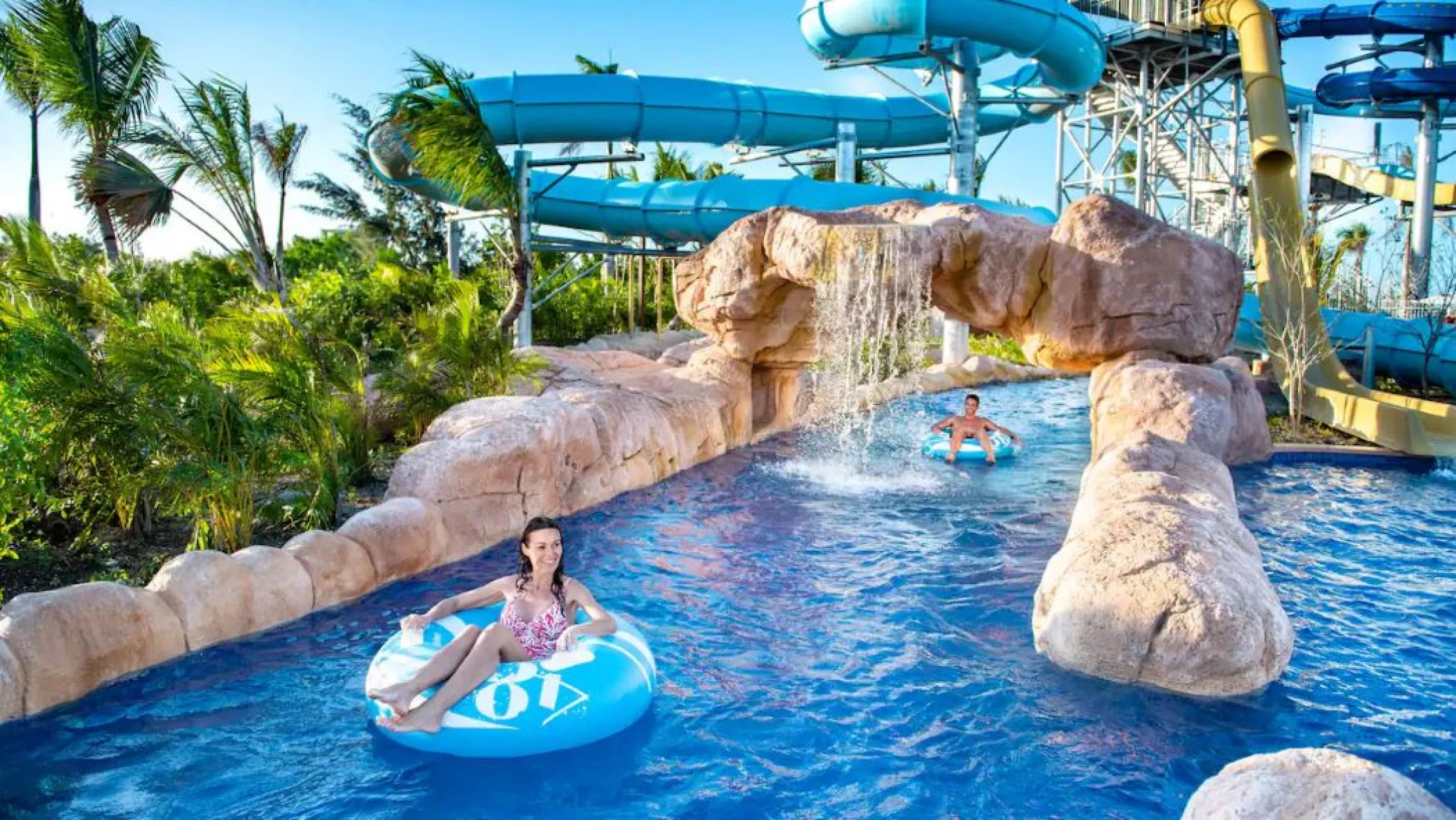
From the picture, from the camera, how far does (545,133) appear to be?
1495cm

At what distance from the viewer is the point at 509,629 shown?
4762mm

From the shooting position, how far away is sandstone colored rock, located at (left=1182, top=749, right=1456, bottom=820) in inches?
122

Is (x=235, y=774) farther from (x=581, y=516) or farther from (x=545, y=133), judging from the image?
(x=545, y=133)

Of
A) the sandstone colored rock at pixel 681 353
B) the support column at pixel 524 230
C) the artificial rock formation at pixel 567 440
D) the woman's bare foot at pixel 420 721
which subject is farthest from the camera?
the sandstone colored rock at pixel 681 353

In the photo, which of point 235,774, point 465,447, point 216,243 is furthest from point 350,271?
point 235,774

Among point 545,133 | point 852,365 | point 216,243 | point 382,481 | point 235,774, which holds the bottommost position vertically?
point 235,774

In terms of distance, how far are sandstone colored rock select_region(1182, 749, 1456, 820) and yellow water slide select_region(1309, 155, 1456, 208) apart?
2614 centimetres

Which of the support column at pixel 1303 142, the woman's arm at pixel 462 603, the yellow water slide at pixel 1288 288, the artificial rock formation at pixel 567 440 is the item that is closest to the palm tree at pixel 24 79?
the artificial rock formation at pixel 567 440

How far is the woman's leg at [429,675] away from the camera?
4.34m

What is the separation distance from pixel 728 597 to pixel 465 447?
2460 millimetres

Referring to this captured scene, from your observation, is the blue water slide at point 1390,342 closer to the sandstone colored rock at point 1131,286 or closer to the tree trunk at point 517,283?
the sandstone colored rock at point 1131,286

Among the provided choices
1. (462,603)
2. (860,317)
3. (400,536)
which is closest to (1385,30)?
(860,317)

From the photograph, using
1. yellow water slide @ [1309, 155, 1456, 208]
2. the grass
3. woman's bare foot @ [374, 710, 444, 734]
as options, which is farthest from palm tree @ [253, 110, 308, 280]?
yellow water slide @ [1309, 155, 1456, 208]

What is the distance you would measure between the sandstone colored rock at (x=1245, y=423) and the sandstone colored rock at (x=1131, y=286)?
690 millimetres
